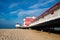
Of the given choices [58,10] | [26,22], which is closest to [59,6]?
[58,10]

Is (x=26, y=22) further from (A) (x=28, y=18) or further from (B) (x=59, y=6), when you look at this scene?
(B) (x=59, y=6)

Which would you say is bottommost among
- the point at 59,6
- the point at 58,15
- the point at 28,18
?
the point at 58,15

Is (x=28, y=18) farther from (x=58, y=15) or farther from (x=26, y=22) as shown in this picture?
(x=58, y=15)

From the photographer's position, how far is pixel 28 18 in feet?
318

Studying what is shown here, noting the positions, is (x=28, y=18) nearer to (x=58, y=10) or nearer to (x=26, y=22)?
(x=26, y=22)

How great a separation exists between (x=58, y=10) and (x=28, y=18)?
78.4 m

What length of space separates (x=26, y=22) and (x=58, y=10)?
7784 cm

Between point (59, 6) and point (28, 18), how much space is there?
78.3 metres

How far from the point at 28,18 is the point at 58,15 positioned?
78.8 m

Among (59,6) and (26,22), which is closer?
(59,6)

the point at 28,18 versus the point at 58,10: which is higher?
the point at 28,18

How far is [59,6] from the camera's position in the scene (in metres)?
18.7

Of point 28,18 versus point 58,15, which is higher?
A: point 28,18

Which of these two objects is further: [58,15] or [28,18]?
[28,18]
